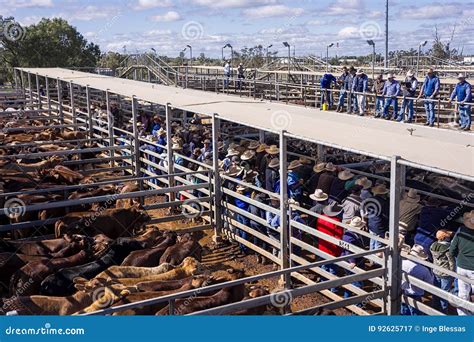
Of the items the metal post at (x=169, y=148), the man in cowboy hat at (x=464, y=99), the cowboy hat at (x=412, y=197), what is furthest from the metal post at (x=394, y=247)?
the man in cowboy hat at (x=464, y=99)

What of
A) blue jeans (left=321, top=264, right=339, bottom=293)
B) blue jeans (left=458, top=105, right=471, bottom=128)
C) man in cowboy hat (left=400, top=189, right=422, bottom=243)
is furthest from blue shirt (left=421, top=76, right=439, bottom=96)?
blue jeans (left=321, top=264, right=339, bottom=293)

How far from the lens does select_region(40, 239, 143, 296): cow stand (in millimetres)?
7648

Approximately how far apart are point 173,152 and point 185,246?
183 inches

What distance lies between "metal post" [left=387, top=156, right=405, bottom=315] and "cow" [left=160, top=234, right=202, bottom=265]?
3.18 meters

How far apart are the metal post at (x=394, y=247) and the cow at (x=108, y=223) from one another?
494cm

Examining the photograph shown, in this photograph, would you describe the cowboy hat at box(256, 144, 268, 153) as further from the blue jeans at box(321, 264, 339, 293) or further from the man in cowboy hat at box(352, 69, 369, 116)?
the man in cowboy hat at box(352, 69, 369, 116)

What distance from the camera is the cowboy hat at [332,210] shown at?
899 centimetres

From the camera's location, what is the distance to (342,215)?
9.27m

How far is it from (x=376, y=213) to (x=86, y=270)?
421 centimetres

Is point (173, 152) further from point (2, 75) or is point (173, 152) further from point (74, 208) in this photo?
point (2, 75)

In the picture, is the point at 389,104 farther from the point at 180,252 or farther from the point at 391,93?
the point at 180,252

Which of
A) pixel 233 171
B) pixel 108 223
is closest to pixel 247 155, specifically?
pixel 233 171

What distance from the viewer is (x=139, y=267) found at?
832 centimetres
